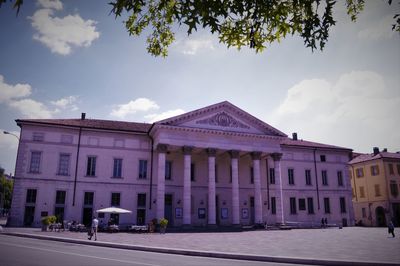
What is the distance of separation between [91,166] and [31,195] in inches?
269

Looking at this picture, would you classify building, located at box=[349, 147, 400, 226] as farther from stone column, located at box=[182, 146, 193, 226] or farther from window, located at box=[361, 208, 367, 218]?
stone column, located at box=[182, 146, 193, 226]

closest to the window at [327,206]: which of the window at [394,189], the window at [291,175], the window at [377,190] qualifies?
the window at [291,175]

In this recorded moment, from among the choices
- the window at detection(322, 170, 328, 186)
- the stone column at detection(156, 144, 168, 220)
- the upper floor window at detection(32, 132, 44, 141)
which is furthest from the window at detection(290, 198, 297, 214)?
the upper floor window at detection(32, 132, 44, 141)

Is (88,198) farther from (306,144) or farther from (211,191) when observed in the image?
(306,144)

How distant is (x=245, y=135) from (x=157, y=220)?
1479cm

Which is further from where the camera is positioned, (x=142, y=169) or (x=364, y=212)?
(x=364, y=212)

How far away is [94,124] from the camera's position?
3712 centimetres

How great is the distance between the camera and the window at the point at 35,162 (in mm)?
33353

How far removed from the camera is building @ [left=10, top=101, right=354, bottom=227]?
33.4m

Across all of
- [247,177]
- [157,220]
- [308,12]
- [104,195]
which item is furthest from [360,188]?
[308,12]

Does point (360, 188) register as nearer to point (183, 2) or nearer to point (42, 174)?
point (42, 174)

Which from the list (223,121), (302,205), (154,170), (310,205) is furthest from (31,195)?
(310,205)

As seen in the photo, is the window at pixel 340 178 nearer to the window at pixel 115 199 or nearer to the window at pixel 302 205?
the window at pixel 302 205

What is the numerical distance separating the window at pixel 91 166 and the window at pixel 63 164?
7.43 feet
